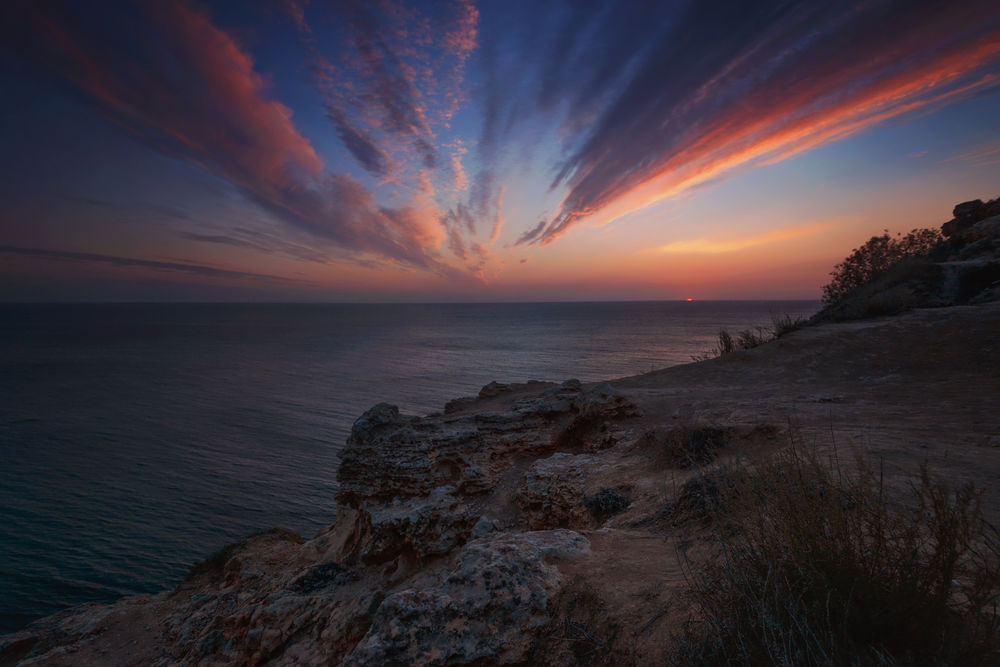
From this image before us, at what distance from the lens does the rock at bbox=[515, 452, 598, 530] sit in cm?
647

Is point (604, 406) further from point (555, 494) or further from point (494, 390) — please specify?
point (494, 390)

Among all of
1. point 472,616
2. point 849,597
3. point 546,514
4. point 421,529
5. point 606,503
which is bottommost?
point 421,529

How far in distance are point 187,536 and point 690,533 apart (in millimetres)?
18914

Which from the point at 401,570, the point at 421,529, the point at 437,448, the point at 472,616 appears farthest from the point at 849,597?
the point at 437,448

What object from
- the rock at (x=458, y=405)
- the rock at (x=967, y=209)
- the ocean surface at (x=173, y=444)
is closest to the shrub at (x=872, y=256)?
the rock at (x=967, y=209)

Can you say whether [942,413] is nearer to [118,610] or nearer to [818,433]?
[818,433]

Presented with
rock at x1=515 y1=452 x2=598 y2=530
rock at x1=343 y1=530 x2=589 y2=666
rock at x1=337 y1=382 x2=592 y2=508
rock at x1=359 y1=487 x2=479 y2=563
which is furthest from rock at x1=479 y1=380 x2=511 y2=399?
rock at x1=343 y1=530 x2=589 y2=666

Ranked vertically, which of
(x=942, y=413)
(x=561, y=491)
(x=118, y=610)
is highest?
(x=942, y=413)

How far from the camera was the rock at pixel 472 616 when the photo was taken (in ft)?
10.2

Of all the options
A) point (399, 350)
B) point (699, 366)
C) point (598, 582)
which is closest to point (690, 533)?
point (598, 582)

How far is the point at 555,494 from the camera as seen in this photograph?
698 cm

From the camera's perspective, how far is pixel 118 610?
9.45m

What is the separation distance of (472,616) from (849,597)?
8.65 feet

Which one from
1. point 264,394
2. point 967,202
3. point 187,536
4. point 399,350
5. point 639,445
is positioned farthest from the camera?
point 399,350
